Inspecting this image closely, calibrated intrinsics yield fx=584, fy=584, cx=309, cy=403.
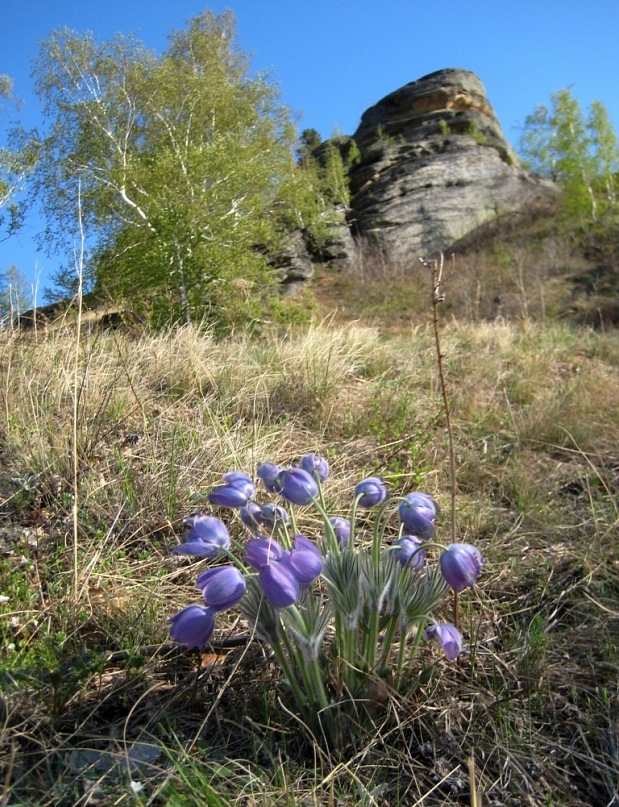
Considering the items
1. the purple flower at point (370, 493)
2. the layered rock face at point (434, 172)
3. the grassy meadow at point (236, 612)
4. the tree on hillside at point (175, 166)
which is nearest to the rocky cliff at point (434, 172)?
the layered rock face at point (434, 172)

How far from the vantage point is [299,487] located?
3.97ft

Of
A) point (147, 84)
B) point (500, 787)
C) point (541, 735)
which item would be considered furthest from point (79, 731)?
point (147, 84)

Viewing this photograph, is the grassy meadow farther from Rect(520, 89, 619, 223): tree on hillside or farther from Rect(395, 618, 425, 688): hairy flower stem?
Rect(520, 89, 619, 223): tree on hillside

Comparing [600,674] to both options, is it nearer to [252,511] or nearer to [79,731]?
[252,511]

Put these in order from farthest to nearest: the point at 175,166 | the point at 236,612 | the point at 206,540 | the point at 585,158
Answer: the point at 585,158 < the point at 175,166 < the point at 236,612 < the point at 206,540

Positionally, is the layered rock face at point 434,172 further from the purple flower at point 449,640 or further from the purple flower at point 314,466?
the purple flower at point 449,640

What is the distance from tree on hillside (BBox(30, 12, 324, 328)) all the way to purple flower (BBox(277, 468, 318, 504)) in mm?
5275

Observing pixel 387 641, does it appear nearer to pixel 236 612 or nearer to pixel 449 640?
pixel 449 640

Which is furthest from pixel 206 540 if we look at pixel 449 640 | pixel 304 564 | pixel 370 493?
pixel 449 640

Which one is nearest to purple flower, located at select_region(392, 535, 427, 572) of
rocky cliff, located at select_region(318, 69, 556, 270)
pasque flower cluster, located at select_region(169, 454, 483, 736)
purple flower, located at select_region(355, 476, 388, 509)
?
pasque flower cluster, located at select_region(169, 454, 483, 736)

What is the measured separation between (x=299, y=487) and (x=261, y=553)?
0.19 m

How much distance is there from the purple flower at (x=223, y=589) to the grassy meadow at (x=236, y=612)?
1.00 ft

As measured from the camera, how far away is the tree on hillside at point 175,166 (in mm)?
7434

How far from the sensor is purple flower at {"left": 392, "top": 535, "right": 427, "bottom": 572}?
1.24m
